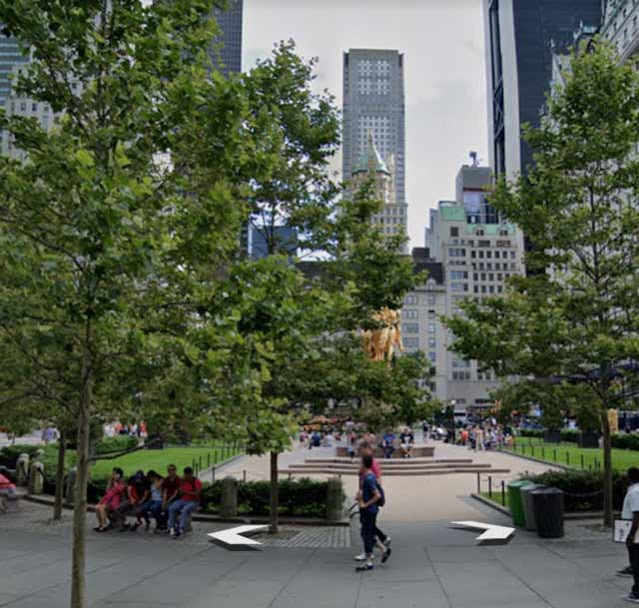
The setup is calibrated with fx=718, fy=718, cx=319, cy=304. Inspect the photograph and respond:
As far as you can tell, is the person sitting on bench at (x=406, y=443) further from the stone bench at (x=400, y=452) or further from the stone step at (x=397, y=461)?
the stone step at (x=397, y=461)

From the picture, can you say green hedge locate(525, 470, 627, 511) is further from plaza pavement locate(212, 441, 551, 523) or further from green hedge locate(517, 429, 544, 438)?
green hedge locate(517, 429, 544, 438)

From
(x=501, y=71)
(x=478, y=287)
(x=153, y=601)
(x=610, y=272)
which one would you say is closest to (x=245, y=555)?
(x=153, y=601)

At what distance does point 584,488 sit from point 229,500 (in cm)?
859

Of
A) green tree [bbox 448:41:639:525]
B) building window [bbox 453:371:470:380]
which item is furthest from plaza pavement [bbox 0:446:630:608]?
building window [bbox 453:371:470:380]

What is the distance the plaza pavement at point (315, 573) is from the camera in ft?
31.1

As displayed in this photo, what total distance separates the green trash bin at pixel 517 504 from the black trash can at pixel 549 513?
105 centimetres

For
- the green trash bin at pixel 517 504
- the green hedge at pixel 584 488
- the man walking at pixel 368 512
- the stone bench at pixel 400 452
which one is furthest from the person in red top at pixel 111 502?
the stone bench at pixel 400 452

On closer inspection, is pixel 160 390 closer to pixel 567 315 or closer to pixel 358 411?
pixel 358 411

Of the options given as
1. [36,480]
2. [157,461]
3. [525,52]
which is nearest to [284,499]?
[36,480]

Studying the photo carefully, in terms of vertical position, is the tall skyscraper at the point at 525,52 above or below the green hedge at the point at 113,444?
above

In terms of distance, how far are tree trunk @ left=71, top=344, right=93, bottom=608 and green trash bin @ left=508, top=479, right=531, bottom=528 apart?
34.5 feet

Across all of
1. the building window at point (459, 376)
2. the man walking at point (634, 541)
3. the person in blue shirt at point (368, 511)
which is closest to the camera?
the man walking at point (634, 541)

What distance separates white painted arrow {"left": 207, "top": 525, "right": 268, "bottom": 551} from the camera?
45.4ft

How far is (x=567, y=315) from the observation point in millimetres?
15508
